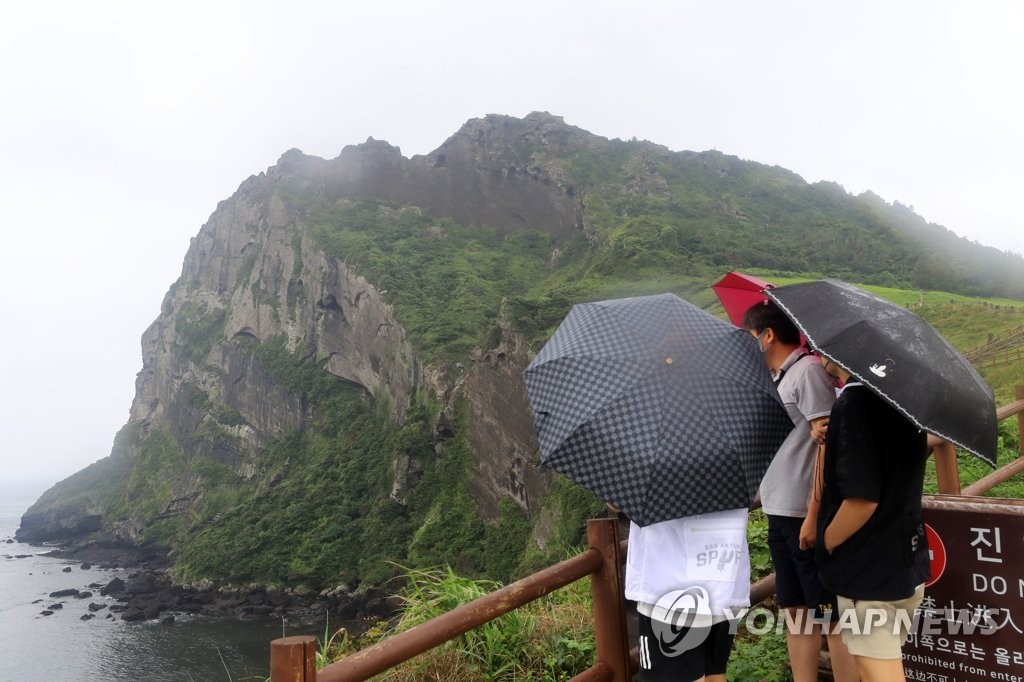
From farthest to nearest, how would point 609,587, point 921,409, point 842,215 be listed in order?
point 842,215, point 609,587, point 921,409

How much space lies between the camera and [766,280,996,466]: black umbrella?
2.01 metres

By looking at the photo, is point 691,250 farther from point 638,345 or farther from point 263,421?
point 638,345

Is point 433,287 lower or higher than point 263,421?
higher

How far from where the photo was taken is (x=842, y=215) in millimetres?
73250

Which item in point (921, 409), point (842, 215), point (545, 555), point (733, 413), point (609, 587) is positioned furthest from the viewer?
point (842, 215)

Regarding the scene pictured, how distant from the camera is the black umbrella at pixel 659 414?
203cm

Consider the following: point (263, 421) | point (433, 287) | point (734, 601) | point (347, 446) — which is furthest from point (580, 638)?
point (263, 421)

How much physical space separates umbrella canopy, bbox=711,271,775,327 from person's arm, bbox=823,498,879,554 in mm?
1441

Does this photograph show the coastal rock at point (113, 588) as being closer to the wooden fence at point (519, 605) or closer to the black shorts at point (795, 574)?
the wooden fence at point (519, 605)

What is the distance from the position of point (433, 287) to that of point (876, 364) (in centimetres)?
7397

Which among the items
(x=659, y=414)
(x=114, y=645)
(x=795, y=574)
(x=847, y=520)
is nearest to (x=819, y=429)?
(x=847, y=520)

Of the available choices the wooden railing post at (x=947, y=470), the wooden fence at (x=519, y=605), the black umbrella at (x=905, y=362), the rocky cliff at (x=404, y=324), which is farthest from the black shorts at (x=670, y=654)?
the rocky cliff at (x=404, y=324)

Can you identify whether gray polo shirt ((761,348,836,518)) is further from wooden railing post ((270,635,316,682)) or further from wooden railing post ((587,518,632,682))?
wooden railing post ((270,635,316,682))

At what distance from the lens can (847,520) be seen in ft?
7.04
